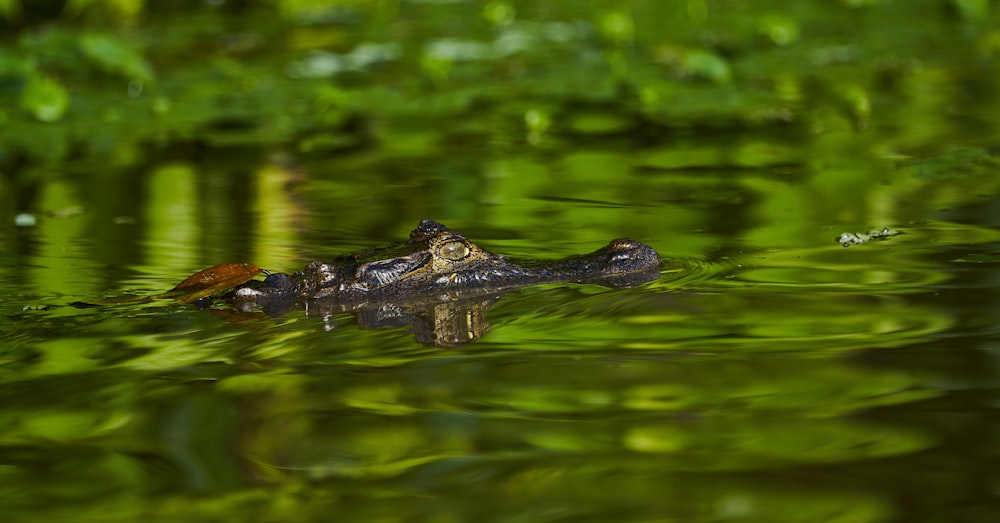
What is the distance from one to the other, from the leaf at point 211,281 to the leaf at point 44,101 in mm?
4192

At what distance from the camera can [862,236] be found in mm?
4660

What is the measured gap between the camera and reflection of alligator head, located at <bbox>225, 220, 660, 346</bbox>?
411 cm

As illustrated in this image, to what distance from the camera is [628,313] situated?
12.6 ft

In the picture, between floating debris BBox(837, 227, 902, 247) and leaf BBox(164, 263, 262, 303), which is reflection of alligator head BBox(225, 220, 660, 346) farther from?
floating debris BBox(837, 227, 902, 247)

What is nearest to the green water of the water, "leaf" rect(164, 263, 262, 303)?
the water

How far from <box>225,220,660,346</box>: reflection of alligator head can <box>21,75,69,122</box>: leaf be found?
14.5ft

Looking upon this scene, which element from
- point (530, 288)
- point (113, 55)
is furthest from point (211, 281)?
point (113, 55)

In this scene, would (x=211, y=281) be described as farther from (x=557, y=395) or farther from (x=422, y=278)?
(x=557, y=395)

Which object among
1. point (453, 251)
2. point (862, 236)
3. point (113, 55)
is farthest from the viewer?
point (113, 55)

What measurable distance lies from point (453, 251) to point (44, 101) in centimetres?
477

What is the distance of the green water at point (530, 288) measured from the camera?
8.92ft

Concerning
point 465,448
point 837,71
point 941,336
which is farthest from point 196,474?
point 837,71

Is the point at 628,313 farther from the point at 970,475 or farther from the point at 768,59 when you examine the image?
the point at 768,59

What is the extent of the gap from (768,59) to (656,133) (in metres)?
2.20
